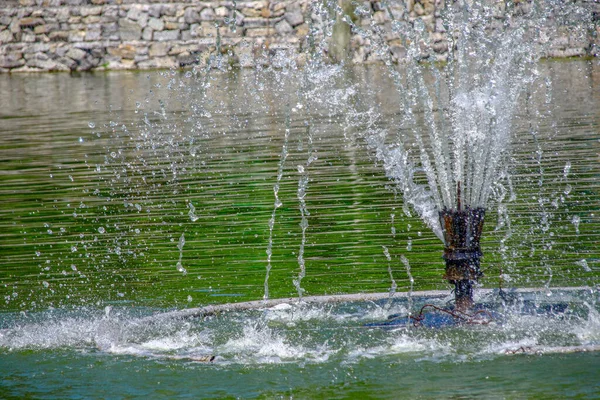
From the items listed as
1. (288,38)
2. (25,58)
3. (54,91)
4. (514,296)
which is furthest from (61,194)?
(25,58)

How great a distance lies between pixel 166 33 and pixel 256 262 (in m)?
19.0

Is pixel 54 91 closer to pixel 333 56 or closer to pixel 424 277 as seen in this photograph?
pixel 333 56

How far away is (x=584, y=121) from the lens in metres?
13.2

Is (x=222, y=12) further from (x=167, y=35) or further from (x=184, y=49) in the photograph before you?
(x=167, y=35)

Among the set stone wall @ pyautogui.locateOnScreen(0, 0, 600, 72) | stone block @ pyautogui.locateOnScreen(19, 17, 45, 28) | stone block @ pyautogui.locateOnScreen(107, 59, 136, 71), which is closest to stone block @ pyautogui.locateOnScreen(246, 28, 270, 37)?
stone wall @ pyautogui.locateOnScreen(0, 0, 600, 72)

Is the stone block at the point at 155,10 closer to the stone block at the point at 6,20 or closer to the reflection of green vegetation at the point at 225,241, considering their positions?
the stone block at the point at 6,20

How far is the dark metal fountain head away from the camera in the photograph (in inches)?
222

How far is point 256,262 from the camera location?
24.3 feet

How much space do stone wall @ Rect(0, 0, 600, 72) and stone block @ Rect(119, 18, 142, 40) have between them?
0.02 meters

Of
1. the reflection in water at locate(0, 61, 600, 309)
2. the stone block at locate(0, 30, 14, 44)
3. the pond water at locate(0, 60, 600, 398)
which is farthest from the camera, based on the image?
the stone block at locate(0, 30, 14, 44)

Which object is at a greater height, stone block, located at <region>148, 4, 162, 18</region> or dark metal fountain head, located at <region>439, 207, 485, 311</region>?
stone block, located at <region>148, 4, 162, 18</region>

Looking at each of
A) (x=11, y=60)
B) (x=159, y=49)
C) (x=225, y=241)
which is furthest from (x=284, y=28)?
(x=225, y=241)

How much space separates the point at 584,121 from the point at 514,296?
751 centimetres

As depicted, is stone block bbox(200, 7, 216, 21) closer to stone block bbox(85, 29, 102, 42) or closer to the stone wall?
the stone wall
